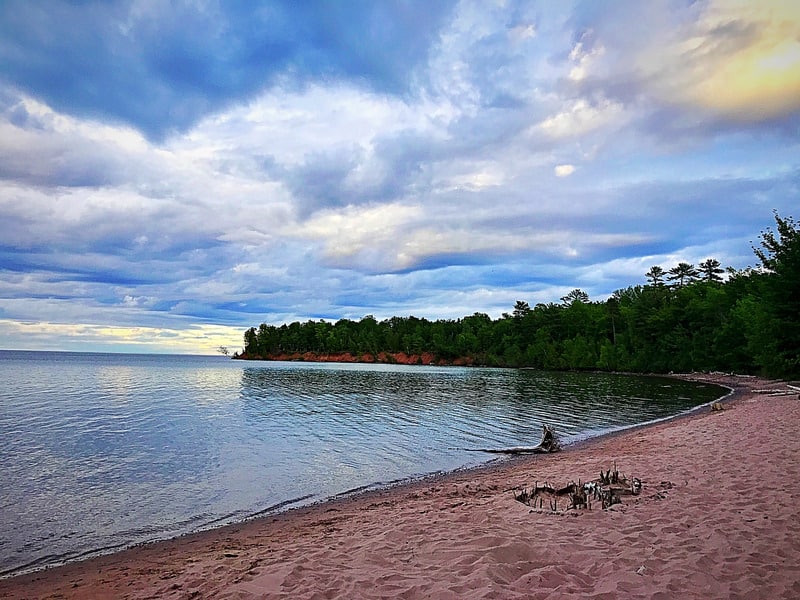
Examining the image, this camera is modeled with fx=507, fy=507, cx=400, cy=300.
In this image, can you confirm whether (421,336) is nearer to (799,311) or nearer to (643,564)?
(799,311)

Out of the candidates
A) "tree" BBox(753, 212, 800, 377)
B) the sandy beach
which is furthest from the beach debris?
"tree" BBox(753, 212, 800, 377)

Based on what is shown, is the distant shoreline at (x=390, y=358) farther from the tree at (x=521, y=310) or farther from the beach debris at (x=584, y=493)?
the beach debris at (x=584, y=493)

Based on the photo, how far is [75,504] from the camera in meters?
12.5

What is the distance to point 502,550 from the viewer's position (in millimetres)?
6672

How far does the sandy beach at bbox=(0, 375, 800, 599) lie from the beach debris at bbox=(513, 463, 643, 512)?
153 millimetres

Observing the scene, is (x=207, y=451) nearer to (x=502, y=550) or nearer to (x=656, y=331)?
(x=502, y=550)

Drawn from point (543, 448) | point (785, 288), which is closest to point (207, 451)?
point (543, 448)

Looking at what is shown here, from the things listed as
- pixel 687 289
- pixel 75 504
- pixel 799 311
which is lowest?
pixel 75 504

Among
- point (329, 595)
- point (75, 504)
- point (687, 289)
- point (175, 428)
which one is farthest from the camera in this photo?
point (687, 289)

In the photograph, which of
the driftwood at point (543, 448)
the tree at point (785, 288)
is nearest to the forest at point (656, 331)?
the tree at point (785, 288)

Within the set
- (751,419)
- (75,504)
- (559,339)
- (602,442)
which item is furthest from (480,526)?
(559,339)

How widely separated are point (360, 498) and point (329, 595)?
300 inches

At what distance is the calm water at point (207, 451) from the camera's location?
37.3 ft

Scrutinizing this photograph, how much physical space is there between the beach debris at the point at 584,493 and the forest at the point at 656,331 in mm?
28849
